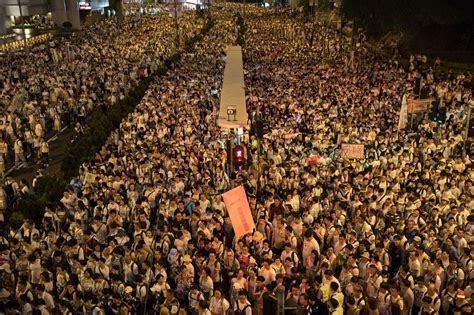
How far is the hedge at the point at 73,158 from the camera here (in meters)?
12.7

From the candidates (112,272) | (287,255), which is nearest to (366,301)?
(287,255)

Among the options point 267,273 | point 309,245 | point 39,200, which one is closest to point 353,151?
point 309,245

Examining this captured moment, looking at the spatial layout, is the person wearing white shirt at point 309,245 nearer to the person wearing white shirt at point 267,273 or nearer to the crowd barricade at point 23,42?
the person wearing white shirt at point 267,273

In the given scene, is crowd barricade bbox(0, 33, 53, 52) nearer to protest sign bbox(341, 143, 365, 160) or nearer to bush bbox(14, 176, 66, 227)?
bush bbox(14, 176, 66, 227)

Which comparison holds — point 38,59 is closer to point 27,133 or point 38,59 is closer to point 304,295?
point 27,133

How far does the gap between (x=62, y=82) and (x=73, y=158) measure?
1015 centimetres

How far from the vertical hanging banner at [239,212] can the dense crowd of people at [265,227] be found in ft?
1.34

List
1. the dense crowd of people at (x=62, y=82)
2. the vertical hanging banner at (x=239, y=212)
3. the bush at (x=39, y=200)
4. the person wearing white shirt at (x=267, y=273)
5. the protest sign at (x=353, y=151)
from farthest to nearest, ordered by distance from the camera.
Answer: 1. the dense crowd of people at (x=62, y=82)
2. the protest sign at (x=353, y=151)
3. the bush at (x=39, y=200)
4. the vertical hanging banner at (x=239, y=212)
5. the person wearing white shirt at (x=267, y=273)

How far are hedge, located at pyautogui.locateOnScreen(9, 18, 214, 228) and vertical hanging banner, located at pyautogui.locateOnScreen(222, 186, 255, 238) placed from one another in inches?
→ 198

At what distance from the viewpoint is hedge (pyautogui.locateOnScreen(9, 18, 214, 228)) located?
1273 centimetres

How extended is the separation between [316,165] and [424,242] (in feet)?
14.9

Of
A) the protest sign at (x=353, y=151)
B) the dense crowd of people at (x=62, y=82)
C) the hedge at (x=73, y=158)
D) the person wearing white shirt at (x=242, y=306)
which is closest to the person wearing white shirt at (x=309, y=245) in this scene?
the person wearing white shirt at (x=242, y=306)

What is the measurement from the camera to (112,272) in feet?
30.2

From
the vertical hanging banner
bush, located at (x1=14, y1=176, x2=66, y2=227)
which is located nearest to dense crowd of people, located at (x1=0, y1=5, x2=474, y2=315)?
the vertical hanging banner
